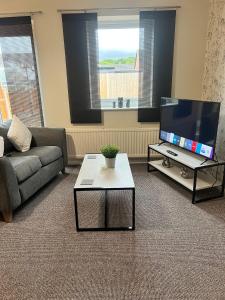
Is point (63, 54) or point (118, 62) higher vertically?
point (63, 54)

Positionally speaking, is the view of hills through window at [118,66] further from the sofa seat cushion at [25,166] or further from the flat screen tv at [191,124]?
the sofa seat cushion at [25,166]

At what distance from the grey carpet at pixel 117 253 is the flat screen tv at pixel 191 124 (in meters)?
0.70

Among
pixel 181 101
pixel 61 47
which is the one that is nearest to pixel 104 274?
pixel 181 101

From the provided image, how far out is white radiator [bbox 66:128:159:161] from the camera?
139 inches

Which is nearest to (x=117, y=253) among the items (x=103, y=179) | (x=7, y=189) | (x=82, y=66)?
(x=103, y=179)

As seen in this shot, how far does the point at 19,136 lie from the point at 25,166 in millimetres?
751

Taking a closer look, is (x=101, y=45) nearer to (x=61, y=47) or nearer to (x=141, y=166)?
(x=61, y=47)

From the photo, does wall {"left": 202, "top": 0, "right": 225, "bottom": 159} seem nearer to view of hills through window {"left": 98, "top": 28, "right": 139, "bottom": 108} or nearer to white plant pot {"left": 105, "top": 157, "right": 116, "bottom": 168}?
view of hills through window {"left": 98, "top": 28, "right": 139, "bottom": 108}

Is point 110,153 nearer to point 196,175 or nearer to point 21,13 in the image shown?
point 196,175

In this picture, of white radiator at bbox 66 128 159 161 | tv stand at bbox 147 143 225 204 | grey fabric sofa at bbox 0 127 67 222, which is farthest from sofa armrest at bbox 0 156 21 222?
tv stand at bbox 147 143 225 204

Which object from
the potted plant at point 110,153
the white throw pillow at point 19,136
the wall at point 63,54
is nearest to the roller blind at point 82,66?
the wall at point 63,54

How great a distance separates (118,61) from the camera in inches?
138

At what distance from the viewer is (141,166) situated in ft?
12.0

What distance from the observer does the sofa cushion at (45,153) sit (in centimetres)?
285
